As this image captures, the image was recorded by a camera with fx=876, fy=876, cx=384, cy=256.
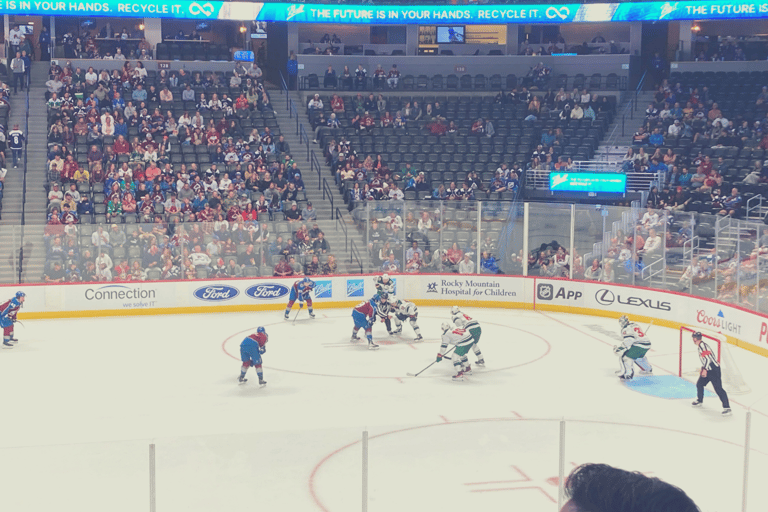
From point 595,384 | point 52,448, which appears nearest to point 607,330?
point 595,384

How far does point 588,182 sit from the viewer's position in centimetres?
2461

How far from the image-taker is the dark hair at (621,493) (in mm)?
A: 1802

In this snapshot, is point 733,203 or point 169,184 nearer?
point 733,203

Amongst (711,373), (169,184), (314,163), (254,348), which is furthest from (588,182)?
(254,348)

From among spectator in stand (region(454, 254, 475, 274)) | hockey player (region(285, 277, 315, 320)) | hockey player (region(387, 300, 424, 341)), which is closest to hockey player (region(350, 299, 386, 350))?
hockey player (region(387, 300, 424, 341))

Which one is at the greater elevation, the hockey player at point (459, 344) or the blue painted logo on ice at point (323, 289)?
the blue painted logo on ice at point (323, 289)

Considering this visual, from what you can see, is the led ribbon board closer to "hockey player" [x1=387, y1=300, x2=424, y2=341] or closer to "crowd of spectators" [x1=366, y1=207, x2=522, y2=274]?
"crowd of spectators" [x1=366, y1=207, x2=522, y2=274]

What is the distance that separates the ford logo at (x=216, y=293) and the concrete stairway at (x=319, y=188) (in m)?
2.64

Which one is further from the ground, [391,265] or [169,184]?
[169,184]

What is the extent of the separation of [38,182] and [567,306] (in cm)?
1455

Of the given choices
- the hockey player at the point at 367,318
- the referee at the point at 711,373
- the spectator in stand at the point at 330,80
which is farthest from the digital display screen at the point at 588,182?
the referee at the point at 711,373

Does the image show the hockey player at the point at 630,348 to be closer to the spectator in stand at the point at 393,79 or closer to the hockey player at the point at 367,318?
the hockey player at the point at 367,318

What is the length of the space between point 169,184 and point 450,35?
1536cm

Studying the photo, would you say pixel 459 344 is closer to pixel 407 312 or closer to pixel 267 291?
pixel 407 312
